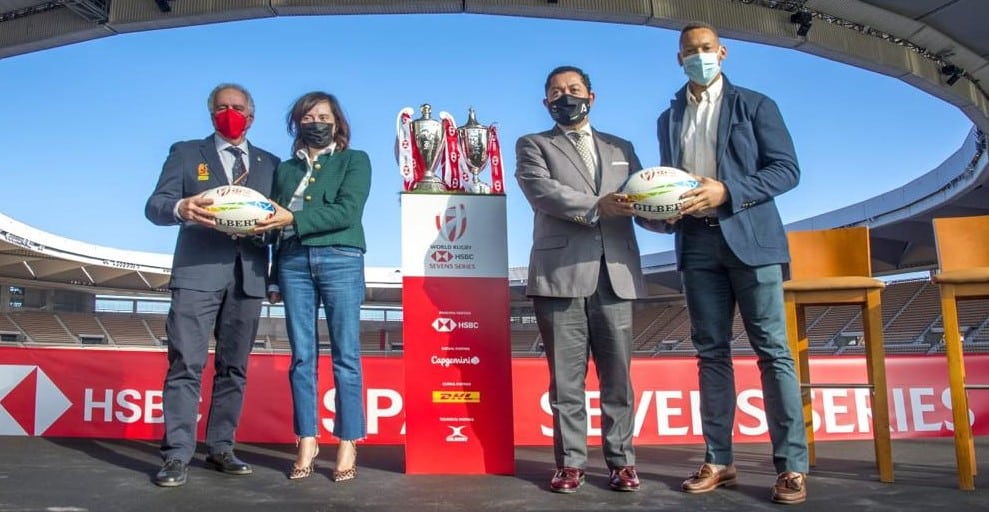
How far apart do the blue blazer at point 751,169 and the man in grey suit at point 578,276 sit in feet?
0.93

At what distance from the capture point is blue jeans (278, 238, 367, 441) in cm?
283

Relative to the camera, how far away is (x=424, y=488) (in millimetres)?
2562

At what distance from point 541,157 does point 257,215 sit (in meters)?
1.18

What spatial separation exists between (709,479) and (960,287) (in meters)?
1.32

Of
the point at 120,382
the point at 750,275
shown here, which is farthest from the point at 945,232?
the point at 120,382

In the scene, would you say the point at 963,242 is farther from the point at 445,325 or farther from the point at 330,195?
the point at 330,195

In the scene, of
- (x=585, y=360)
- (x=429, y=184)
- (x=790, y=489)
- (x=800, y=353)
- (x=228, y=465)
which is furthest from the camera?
A: (x=800, y=353)

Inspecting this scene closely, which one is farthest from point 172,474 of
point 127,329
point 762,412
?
point 127,329

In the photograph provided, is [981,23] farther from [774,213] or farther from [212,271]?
[212,271]

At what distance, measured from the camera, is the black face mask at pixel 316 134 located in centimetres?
294

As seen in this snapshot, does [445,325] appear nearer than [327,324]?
No

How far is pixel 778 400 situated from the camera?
2494 mm

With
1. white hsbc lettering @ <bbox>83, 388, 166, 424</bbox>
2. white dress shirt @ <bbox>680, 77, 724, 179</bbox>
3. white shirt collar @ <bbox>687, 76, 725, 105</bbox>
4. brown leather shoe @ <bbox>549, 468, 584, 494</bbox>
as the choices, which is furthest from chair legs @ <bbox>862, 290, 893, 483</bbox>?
white hsbc lettering @ <bbox>83, 388, 166, 424</bbox>

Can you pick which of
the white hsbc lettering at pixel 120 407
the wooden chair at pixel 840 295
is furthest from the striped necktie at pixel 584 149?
the white hsbc lettering at pixel 120 407
